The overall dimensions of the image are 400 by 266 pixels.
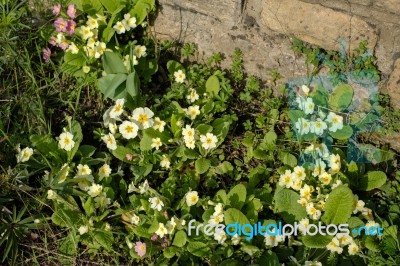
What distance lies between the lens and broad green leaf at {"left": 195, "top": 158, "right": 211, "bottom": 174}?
112 inches

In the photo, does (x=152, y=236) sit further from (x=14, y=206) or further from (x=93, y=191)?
(x=14, y=206)

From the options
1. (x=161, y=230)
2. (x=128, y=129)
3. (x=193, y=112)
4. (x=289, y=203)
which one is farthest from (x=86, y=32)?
(x=289, y=203)

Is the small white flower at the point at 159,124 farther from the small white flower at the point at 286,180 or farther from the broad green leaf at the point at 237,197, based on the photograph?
the small white flower at the point at 286,180

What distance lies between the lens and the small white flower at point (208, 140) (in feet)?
9.32

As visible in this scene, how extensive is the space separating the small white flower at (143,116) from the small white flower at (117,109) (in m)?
0.08

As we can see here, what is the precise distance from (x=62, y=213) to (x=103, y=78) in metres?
0.75

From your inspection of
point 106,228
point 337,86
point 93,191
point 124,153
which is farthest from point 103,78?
point 337,86

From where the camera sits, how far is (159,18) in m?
3.31

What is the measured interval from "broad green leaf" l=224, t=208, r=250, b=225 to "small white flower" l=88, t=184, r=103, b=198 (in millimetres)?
637

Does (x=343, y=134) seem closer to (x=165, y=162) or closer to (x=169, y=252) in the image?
(x=165, y=162)

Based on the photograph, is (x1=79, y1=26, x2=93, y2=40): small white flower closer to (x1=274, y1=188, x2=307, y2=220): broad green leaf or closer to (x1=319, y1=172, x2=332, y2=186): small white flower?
(x1=274, y1=188, x2=307, y2=220): broad green leaf

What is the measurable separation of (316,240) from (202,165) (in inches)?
27.2

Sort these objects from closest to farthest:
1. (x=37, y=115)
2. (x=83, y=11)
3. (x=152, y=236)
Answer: (x=152, y=236), (x=37, y=115), (x=83, y=11)

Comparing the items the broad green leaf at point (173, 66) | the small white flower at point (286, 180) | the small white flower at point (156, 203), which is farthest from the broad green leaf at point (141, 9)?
the small white flower at point (286, 180)
